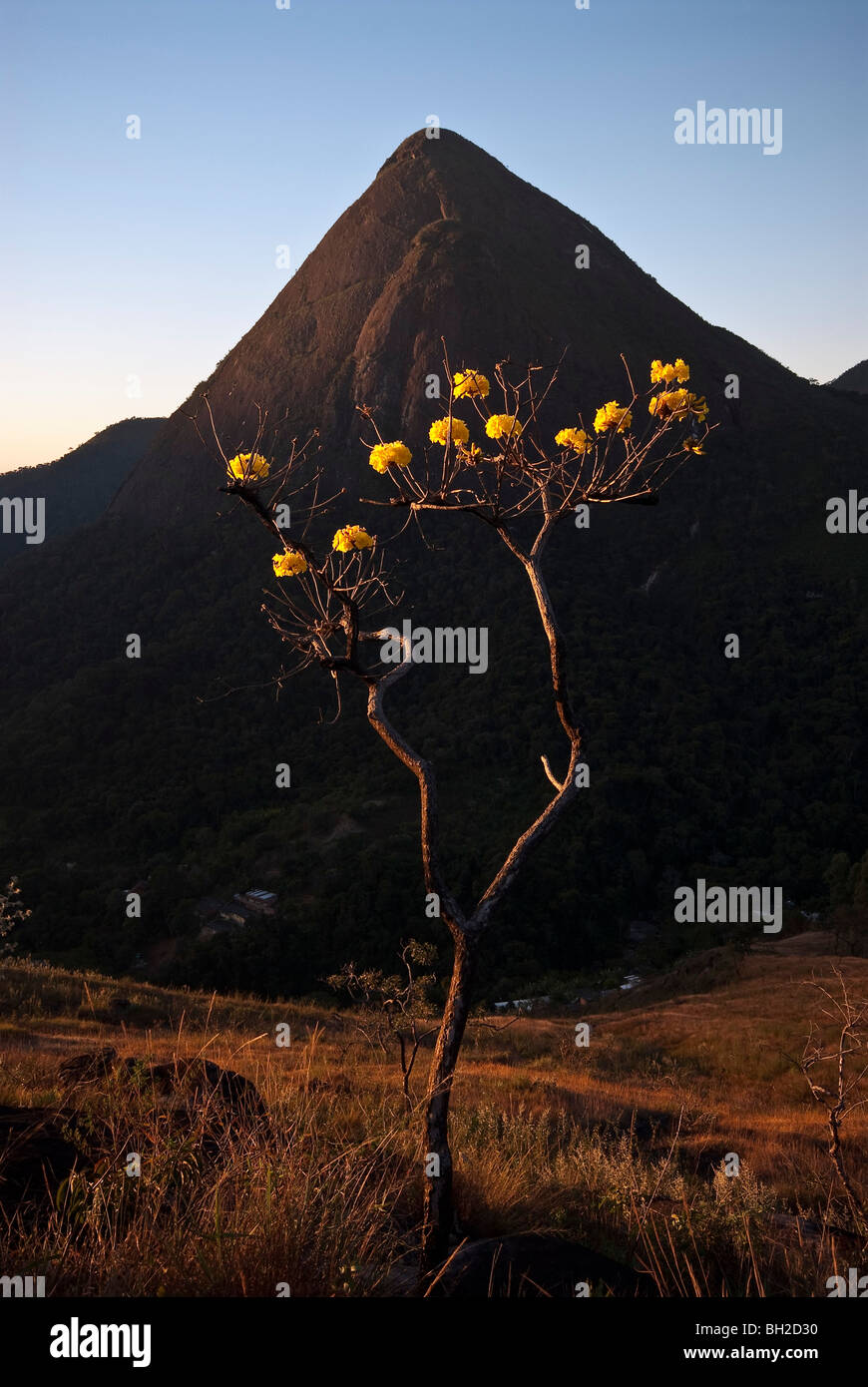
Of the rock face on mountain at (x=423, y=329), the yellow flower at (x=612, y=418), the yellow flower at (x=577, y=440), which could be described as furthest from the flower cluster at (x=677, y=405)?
the rock face on mountain at (x=423, y=329)

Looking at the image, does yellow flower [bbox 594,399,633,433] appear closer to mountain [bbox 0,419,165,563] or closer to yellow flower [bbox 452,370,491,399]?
yellow flower [bbox 452,370,491,399]

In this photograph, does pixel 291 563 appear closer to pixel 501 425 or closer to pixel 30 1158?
pixel 501 425

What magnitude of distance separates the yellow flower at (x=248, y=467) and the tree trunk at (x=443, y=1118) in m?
2.19

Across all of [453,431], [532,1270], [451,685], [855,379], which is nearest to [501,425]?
[453,431]

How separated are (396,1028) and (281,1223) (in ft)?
12.3

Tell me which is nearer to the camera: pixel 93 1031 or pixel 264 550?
pixel 93 1031

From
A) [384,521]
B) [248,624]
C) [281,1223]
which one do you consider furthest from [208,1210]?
[384,521]

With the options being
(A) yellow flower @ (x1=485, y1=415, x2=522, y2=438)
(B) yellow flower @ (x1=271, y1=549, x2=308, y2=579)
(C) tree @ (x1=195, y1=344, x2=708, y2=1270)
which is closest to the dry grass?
(C) tree @ (x1=195, y1=344, x2=708, y2=1270)

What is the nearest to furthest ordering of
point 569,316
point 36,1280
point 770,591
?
1. point 36,1280
2. point 770,591
3. point 569,316

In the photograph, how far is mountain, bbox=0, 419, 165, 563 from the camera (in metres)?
91.6

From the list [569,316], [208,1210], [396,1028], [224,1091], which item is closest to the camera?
[208,1210]

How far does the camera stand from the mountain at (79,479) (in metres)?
91.6

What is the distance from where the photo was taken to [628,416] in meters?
4.09
